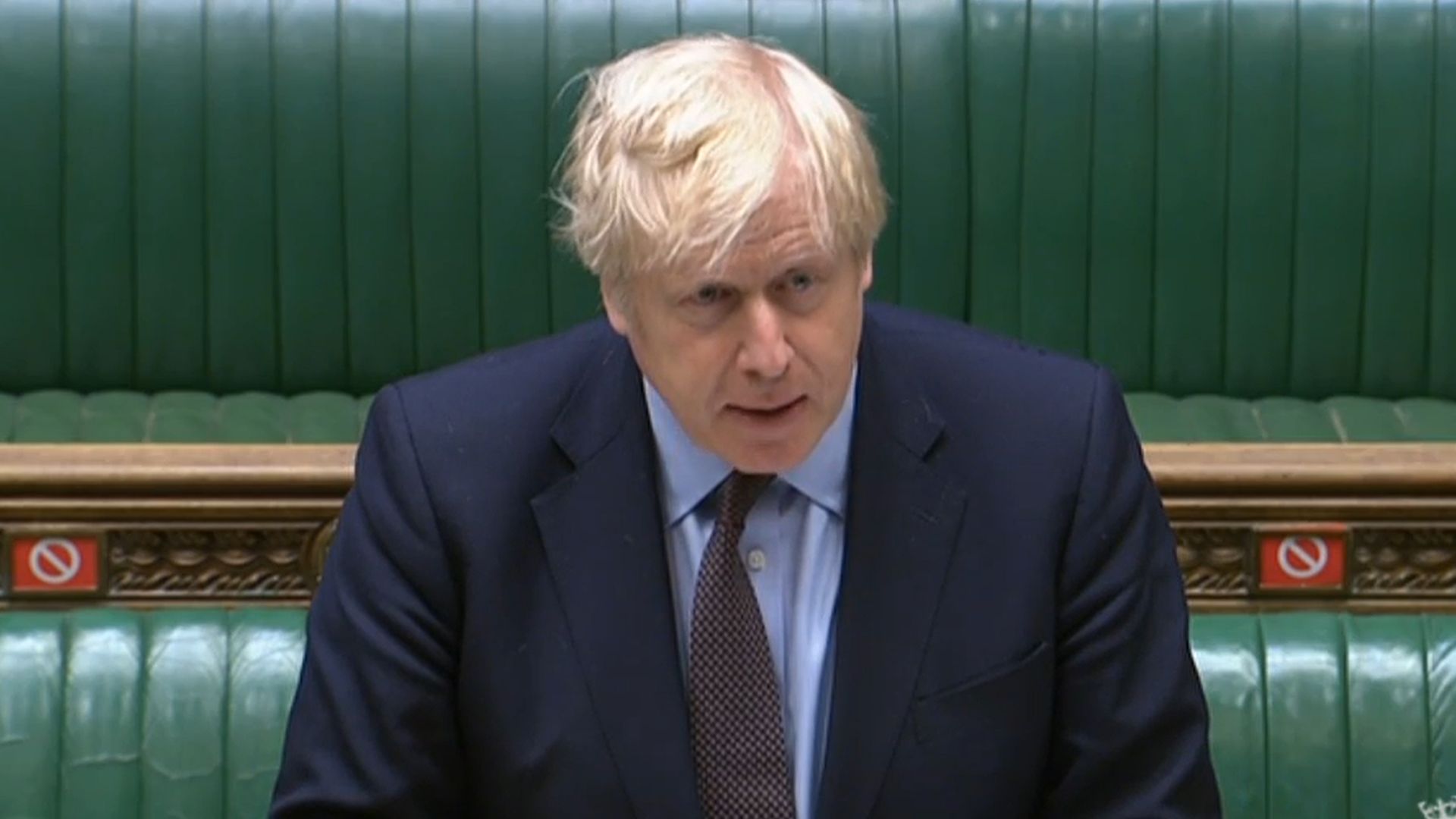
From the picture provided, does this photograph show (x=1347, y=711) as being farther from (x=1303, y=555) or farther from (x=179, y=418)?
(x=179, y=418)

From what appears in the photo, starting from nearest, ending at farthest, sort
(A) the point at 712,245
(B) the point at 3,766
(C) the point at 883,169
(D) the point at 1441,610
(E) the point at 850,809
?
(A) the point at 712,245 → (E) the point at 850,809 → (B) the point at 3,766 → (D) the point at 1441,610 → (C) the point at 883,169

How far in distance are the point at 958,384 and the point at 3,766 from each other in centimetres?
135

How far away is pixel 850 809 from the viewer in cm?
176

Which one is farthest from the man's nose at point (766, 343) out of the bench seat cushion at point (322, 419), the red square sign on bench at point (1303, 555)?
the bench seat cushion at point (322, 419)

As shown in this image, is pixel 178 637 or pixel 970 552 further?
pixel 178 637

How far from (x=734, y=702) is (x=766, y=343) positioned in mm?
253

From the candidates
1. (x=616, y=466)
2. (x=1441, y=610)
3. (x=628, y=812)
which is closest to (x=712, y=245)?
(x=616, y=466)

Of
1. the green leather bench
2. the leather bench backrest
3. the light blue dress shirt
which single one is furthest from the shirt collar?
the leather bench backrest

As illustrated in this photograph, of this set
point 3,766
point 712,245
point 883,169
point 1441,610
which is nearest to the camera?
point 712,245

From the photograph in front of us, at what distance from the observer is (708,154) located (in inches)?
62.3

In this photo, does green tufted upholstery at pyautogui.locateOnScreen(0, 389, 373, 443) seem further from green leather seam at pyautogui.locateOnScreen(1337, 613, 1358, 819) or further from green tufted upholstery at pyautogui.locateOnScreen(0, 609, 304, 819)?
green leather seam at pyautogui.locateOnScreen(1337, 613, 1358, 819)

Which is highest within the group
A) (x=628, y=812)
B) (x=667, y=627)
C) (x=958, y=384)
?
(x=958, y=384)

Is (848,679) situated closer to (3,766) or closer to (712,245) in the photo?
(712,245)

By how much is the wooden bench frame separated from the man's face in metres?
1.41
